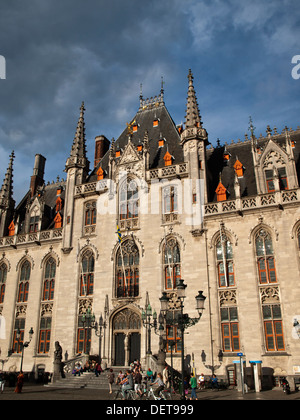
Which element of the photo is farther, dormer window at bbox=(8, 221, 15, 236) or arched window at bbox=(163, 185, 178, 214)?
dormer window at bbox=(8, 221, 15, 236)

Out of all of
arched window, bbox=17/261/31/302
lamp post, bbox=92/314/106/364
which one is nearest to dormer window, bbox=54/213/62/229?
arched window, bbox=17/261/31/302

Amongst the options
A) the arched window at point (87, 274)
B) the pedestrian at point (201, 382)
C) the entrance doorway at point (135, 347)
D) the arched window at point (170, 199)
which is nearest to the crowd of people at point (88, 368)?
the entrance doorway at point (135, 347)

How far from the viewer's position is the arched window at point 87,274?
32094mm

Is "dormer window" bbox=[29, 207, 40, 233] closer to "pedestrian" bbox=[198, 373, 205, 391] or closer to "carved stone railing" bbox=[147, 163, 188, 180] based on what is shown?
"carved stone railing" bbox=[147, 163, 188, 180]

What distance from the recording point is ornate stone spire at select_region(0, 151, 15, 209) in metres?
40.5

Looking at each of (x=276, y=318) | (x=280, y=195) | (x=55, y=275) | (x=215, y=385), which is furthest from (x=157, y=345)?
(x=280, y=195)

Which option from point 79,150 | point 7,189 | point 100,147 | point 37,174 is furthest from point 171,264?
point 37,174

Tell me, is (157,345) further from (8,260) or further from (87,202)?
(8,260)

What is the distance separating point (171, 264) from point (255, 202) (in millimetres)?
7955

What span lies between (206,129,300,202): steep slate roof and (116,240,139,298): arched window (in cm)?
775

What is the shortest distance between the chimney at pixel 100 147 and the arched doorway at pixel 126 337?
57.4 feet

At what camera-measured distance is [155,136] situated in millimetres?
37781

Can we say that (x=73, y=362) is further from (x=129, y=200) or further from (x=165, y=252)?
(x=129, y=200)

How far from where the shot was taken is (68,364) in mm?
28031
